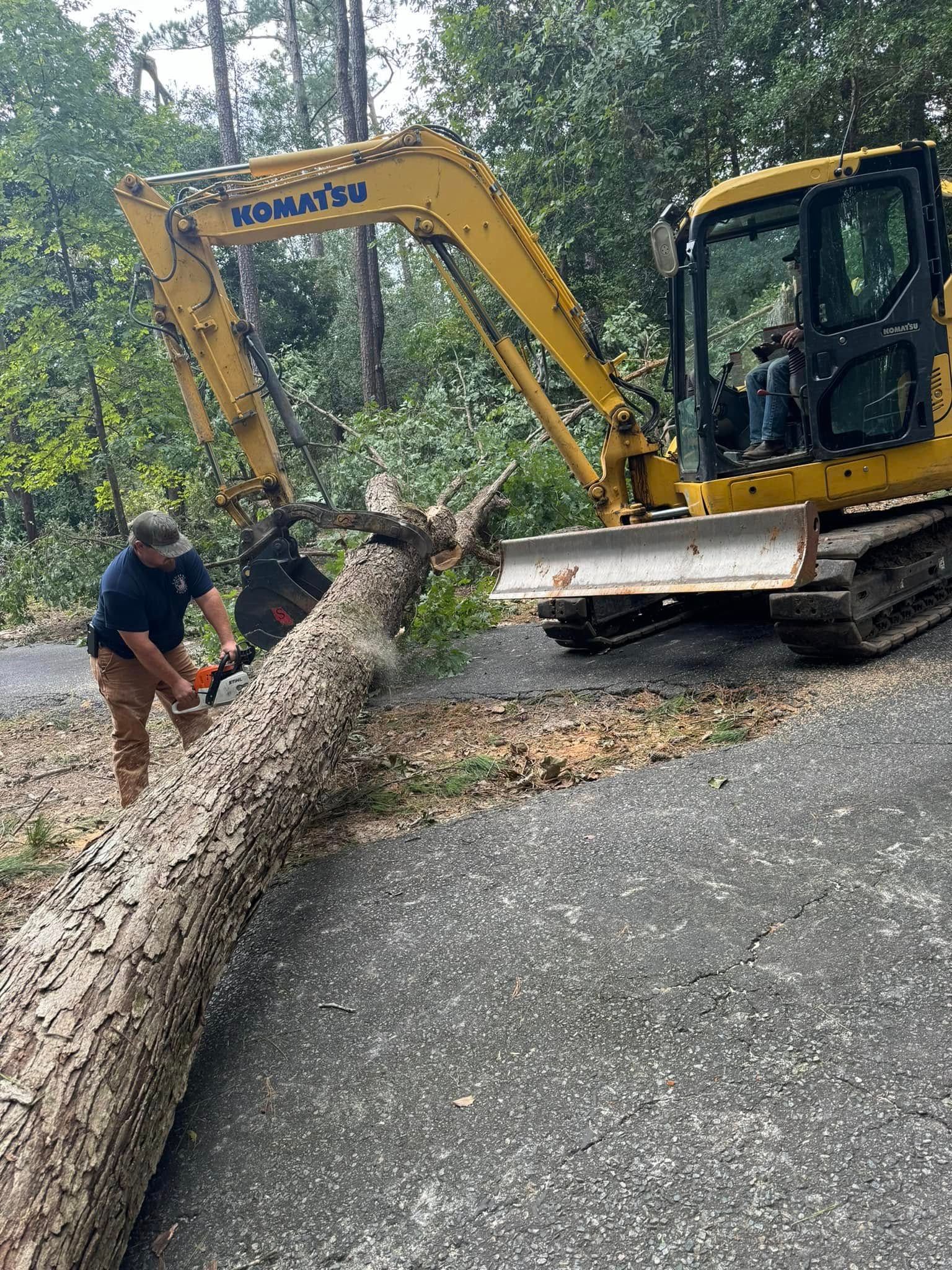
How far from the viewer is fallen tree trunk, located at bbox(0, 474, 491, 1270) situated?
6.15 feet

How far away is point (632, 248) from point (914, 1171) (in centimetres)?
1480

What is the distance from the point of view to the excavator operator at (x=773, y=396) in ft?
18.3

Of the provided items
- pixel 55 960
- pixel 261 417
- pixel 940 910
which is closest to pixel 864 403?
pixel 940 910

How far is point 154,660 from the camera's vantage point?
480 centimetres

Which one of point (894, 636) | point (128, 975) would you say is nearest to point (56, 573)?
point (894, 636)

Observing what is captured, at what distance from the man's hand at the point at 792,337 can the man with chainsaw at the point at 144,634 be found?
383cm

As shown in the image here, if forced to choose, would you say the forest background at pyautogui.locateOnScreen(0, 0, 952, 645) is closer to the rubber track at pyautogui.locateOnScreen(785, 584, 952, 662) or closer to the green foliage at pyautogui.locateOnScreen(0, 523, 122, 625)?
the green foliage at pyautogui.locateOnScreen(0, 523, 122, 625)

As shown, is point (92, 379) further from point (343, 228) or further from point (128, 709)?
point (128, 709)

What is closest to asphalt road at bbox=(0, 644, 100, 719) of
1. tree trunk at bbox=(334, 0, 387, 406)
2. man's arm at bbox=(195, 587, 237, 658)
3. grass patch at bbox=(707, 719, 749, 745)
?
man's arm at bbox=(195, 587, 237, 658)

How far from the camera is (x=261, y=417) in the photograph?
685 cm

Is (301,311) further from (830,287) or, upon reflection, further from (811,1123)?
(811,1123)

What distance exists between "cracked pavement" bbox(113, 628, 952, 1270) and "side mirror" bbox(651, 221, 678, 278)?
336cm

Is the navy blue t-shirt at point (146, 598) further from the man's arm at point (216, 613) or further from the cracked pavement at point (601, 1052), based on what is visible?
the cracked pavement at point (601, 1052)

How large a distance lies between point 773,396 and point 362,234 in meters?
13.5
